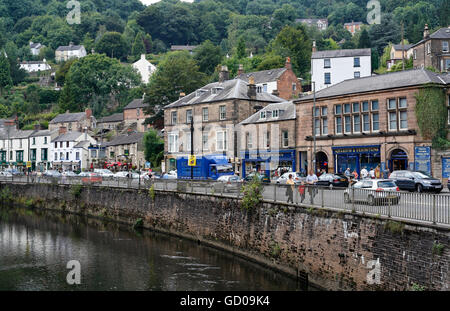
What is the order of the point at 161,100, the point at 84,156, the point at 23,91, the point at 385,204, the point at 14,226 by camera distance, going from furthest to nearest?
the point at 23,91 → the point at 84,156 → the point at 161,100 → the point at 14,226 → the point at 385,204

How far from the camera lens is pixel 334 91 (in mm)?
45688

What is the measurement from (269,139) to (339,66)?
37813 millimetres

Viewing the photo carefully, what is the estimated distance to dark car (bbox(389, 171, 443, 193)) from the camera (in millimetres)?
29984

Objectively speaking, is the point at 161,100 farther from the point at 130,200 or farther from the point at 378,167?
the point at 378,167

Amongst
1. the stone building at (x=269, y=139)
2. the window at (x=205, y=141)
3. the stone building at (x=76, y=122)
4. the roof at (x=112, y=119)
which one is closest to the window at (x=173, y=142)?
the window at (x=205, y=141)

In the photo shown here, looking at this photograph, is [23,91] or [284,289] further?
[23,91]

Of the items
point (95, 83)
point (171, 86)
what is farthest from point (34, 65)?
point (171, 86)

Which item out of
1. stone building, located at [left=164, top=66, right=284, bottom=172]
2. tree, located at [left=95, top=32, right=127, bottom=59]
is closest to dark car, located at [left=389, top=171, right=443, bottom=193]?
stone building, located at [left=164, top=66, right=284, bottom=172]

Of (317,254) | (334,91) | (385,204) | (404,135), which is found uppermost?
(334,91)

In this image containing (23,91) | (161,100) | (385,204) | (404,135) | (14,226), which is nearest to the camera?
(385,204)

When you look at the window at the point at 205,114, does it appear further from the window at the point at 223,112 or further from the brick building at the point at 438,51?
the brick building at the point at 438,51

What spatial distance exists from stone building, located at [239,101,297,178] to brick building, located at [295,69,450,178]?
1.47 metres
